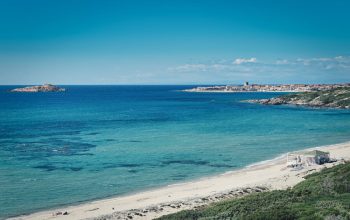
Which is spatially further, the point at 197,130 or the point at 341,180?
the point at 197,130

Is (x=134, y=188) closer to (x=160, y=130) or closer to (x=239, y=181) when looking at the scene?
(x=239, y=181)

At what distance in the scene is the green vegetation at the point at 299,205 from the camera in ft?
51.8

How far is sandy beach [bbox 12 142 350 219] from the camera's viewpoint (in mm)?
24562

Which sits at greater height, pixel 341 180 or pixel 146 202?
pixel 341 180

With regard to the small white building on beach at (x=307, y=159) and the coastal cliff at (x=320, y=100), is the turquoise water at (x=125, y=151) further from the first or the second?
the coastal cliff at (x=320, y=100)

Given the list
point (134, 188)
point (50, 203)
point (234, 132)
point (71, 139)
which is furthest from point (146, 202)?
point (234, 132)

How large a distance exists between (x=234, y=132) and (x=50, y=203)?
125 ft

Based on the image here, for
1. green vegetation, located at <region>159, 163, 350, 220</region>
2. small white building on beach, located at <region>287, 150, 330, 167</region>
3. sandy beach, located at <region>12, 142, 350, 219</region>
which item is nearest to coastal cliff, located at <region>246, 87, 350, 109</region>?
small white building on beach, located at <region>287, 150, 330, 167</region>

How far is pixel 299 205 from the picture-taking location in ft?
58.4

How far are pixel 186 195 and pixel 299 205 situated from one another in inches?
458

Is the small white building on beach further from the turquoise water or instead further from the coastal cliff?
the coastal cliff

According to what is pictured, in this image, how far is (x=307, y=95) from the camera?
126m

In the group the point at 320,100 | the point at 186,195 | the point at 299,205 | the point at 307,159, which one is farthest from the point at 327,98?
the point at 299,205

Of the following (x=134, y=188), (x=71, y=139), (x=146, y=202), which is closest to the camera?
(x=146, y=202)
